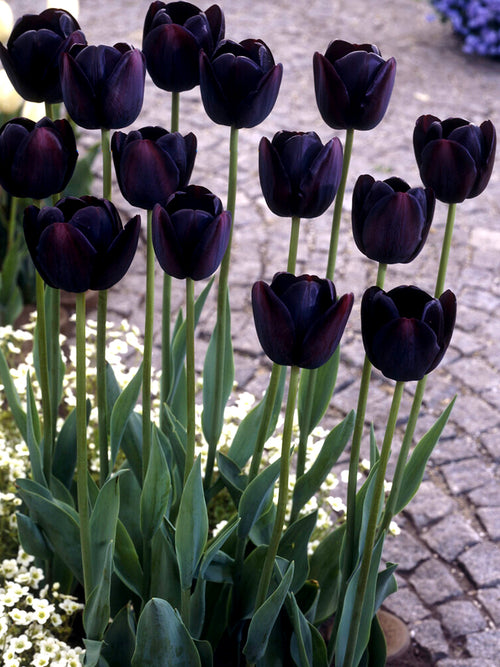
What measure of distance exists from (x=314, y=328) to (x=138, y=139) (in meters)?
0.40

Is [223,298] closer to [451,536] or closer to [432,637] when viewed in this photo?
[432,637]

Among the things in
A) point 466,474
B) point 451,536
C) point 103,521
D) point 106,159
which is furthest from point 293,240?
point 466,474

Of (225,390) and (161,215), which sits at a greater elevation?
(161,215)

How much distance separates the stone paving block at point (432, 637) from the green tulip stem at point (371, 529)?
0.73 metres

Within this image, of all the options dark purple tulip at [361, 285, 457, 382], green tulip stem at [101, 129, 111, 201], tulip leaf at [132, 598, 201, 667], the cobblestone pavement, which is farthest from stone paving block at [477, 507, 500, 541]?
green tulip stem at [101, 129, 111, 201]

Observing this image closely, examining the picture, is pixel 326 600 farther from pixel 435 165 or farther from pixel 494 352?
pixel 494 352

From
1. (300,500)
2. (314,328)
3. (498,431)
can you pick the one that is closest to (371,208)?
(314,328)

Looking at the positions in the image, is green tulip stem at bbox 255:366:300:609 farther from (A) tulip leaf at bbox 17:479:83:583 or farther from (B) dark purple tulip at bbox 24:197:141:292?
(A) tulip leaf at bbox 17:479:83:583

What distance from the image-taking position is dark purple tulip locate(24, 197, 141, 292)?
1.31 metres

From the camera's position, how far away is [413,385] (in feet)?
11.7

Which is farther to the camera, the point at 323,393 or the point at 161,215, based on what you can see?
the point at 323,393

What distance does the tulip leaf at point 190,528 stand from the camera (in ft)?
5.16

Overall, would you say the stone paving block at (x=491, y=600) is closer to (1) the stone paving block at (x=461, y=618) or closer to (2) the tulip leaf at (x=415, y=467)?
(1) the stone paving block at (x=461, y=618)

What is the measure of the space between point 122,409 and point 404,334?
708 millimetres
